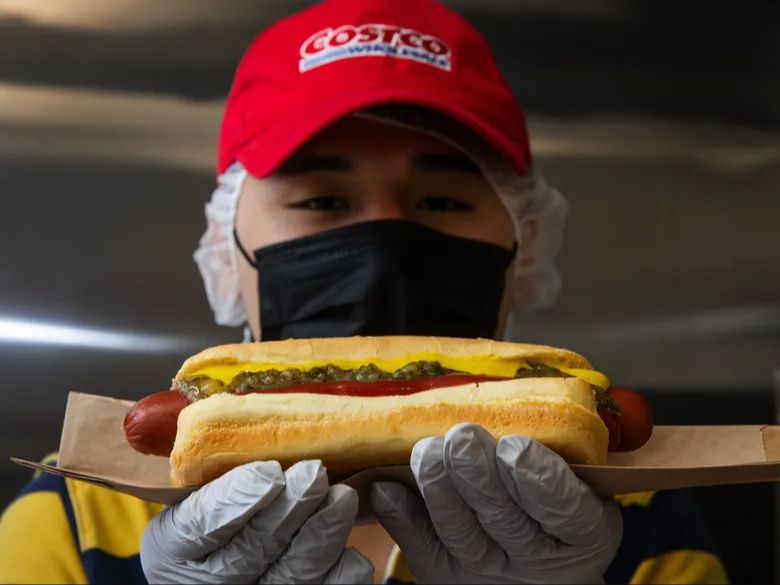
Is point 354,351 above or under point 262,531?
above

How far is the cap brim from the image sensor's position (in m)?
2.21

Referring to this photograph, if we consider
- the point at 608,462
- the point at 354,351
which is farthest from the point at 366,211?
the point at 608,462

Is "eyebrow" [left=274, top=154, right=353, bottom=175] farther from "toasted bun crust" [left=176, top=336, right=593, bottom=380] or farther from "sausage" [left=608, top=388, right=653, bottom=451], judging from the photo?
"sausage" [left=608, top=388, right=653, bottom=451]

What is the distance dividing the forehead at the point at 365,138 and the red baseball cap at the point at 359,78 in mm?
97

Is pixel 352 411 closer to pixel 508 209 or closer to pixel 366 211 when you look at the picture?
pixel 366 211

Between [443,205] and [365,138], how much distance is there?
0.26m

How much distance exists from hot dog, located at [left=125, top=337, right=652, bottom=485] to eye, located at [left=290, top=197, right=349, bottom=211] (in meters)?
0.68

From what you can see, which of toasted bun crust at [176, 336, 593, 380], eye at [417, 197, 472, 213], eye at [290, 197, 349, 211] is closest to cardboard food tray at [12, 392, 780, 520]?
toasted bun crust at [176, 336, 593, 380]

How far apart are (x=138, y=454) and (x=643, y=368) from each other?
7.08ft

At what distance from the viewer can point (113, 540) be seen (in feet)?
7.80

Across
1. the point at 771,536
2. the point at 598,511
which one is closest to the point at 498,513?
the point at 598,511

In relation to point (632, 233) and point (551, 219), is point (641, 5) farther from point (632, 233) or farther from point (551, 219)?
point (551, 219)

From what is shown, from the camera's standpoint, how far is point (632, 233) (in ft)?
11.7

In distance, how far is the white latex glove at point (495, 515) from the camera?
146 cm
